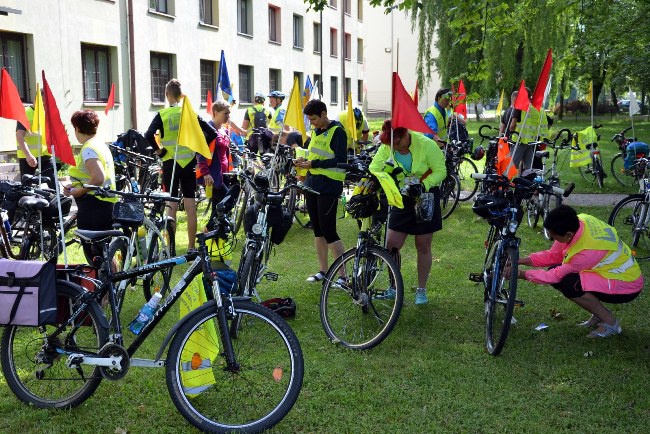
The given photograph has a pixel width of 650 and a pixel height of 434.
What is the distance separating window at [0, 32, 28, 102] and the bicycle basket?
451 inches

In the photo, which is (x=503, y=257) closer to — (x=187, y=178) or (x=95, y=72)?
(x=187, y=178)

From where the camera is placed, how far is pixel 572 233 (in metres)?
5.38

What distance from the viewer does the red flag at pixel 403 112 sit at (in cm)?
573

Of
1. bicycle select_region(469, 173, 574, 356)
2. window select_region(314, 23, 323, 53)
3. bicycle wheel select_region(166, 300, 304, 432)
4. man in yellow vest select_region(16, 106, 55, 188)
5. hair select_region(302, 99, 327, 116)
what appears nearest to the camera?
bicycle wheel select_region(166, 300, 304, 432)

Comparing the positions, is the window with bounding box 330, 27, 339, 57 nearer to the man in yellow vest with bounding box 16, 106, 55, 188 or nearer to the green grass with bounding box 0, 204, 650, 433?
the man in yellow vest with bounding box 16, 106, 55, 188

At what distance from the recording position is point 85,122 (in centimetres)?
571

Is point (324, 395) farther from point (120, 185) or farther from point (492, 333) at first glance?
point (120, 185)

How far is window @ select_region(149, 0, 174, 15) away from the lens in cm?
2045

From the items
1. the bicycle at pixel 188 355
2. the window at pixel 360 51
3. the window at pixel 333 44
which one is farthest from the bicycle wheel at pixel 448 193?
the window at pixel 360 51

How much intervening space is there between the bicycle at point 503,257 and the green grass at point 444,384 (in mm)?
199

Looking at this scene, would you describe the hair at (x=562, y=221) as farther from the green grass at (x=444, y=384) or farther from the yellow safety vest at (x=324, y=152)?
the yellow safety vest at (x=324, y=152)

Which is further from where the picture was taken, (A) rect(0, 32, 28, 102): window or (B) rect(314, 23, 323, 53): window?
(B) rect(314, 23, 323, 53): window

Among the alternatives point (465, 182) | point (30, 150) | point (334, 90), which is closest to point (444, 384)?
point (30, 150)

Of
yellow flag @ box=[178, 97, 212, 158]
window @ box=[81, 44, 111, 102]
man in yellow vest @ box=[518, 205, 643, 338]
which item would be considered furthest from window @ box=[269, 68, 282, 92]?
man in yellow vest @ box=[518, 205, 643, 338]
